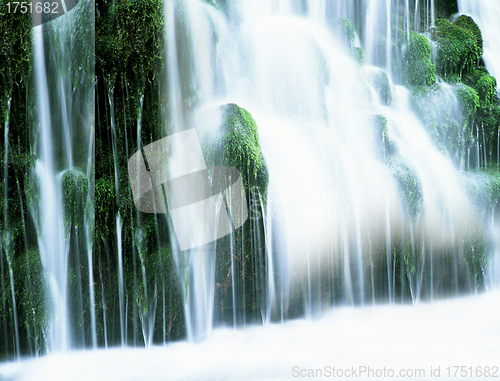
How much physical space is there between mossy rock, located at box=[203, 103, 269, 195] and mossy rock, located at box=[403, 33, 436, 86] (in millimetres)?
3456

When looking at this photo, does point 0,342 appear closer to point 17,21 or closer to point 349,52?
point 17,21

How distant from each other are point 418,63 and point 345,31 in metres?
1.34

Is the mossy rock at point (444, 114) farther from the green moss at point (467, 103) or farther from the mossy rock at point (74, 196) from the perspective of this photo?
the mossy rock at point (74, 196)

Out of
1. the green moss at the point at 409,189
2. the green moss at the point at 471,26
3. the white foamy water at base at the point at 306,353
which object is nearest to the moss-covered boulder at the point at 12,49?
the white foamy water at base at the point at 306,353

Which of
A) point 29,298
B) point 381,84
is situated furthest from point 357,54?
point 29,298

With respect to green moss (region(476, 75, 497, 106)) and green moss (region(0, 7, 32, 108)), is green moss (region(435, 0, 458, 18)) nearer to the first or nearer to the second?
green moss (region(476, 75, 497, 106))

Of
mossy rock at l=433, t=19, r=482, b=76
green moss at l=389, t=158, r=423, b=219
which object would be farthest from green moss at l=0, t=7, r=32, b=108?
mossy rock at l=433, t=19, r=482, b=76

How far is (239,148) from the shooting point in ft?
13.0

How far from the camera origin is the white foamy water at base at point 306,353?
3637 mm

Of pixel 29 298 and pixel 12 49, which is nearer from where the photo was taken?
pixel 12 49

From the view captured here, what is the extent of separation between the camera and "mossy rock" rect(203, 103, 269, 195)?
397 centimetres

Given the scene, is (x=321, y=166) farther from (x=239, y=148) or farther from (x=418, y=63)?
(x=418, y=63)

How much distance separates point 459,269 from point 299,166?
261 cm

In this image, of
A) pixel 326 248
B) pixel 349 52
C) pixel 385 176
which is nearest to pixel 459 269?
pixel 385 176
